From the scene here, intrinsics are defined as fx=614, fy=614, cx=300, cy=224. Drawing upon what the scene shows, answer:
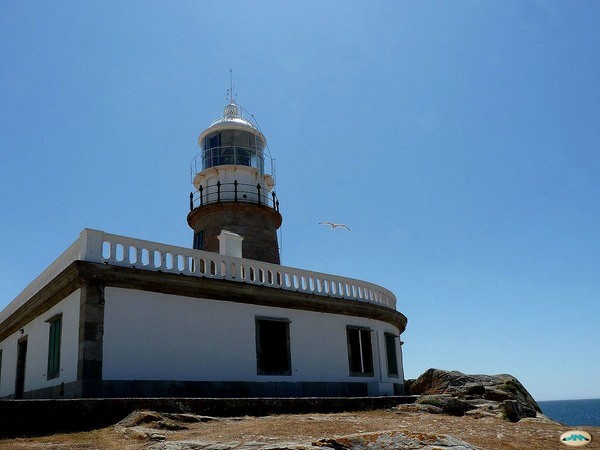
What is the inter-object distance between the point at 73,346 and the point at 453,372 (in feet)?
44.1

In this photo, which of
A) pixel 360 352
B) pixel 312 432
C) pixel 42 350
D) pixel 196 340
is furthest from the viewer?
pixel 360 352

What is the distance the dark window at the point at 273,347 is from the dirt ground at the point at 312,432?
3902mm

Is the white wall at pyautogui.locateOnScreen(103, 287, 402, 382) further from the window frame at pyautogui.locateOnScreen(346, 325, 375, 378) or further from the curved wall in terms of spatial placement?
the window frame at pyautogui.locateOnScreen(346, 325, 375, 378)

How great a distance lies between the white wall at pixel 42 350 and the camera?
14.2 metres

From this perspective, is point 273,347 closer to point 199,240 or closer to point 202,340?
point 202,340

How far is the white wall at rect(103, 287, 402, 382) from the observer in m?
14.2

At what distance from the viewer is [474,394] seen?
19219mm

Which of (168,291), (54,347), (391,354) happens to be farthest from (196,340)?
(391,354)

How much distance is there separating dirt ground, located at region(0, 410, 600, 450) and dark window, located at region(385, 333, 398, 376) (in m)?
7.47

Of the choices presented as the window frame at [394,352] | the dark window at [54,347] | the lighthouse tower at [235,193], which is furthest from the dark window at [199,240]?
the dark window at [54,347]

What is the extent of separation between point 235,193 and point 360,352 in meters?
7.48

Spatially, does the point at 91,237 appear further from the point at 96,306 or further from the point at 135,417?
the point at 135,417

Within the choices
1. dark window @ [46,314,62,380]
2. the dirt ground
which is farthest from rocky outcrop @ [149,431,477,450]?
dark window @ [46,314,62,380]

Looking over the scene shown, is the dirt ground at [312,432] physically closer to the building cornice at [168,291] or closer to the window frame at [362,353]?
the building cornice at [168,291]
